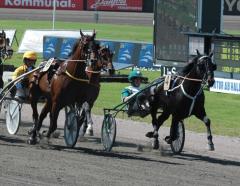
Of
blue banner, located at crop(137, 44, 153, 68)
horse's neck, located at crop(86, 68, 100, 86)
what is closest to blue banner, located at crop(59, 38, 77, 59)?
blue banner, located at crop(137, 44, 153, 68)

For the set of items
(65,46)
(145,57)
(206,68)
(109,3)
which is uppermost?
(109,3)

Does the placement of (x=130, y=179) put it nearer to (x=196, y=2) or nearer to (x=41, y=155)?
(x=41, y=155)

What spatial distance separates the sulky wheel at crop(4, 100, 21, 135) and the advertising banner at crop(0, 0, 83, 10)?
145ft

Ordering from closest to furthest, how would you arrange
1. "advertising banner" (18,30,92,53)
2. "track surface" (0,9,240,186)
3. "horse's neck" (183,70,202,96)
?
1. "track surface" (0,9,240,186)
2. "horse's neck" (183,70,202,96)
3. "advertising banner" (18,30,92,53)

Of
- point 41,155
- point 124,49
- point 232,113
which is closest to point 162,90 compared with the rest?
point 41,155

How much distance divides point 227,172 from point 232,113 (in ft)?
26.8

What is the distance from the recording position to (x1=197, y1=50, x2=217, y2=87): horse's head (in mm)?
14141

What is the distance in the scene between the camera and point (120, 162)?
1345cm

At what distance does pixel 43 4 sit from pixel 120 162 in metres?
48.7

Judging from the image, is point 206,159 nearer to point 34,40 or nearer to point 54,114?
point 54,114

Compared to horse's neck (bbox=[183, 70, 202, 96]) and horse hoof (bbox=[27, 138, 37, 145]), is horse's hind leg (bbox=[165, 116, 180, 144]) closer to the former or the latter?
horse's neck (bbox=[183, 70, 202, 96])

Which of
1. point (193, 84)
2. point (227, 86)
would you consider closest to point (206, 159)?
point (193, 84)

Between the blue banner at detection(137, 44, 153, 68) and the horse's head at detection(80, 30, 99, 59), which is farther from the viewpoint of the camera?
the blue banner at detection(137, 44, 153, 68)

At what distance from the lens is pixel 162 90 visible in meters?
15.0
